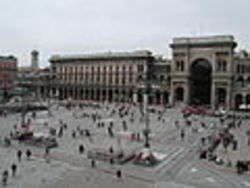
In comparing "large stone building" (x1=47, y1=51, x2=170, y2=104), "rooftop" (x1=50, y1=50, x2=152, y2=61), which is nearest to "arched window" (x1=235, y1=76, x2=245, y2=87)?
"large stone building" (x1=47, y1=51, x2=170, y2=104)

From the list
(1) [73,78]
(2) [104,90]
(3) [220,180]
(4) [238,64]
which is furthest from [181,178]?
(1) [73,78]

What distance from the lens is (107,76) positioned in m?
106

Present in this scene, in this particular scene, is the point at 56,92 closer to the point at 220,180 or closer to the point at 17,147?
the point at 17,147

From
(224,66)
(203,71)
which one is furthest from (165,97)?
(224,66)

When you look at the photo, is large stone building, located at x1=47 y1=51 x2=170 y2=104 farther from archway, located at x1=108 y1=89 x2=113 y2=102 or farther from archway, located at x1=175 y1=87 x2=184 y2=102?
archway, located at x1=175 y1=87 x2=184 y2=102

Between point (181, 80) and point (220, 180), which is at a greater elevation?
point (181, 80)

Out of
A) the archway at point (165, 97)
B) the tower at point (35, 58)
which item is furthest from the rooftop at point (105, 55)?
the tower at point (35, 58)

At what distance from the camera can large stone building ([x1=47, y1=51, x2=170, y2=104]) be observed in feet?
323

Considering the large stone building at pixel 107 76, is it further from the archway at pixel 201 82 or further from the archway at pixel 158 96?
the archway at pixel 201 82

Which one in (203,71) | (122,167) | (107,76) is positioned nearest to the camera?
(122,167)

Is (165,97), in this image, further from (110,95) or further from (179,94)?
(110,95)

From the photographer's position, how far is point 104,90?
105312 millimetres

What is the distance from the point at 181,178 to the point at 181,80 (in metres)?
62.5

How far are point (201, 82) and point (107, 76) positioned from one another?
30101 mm
